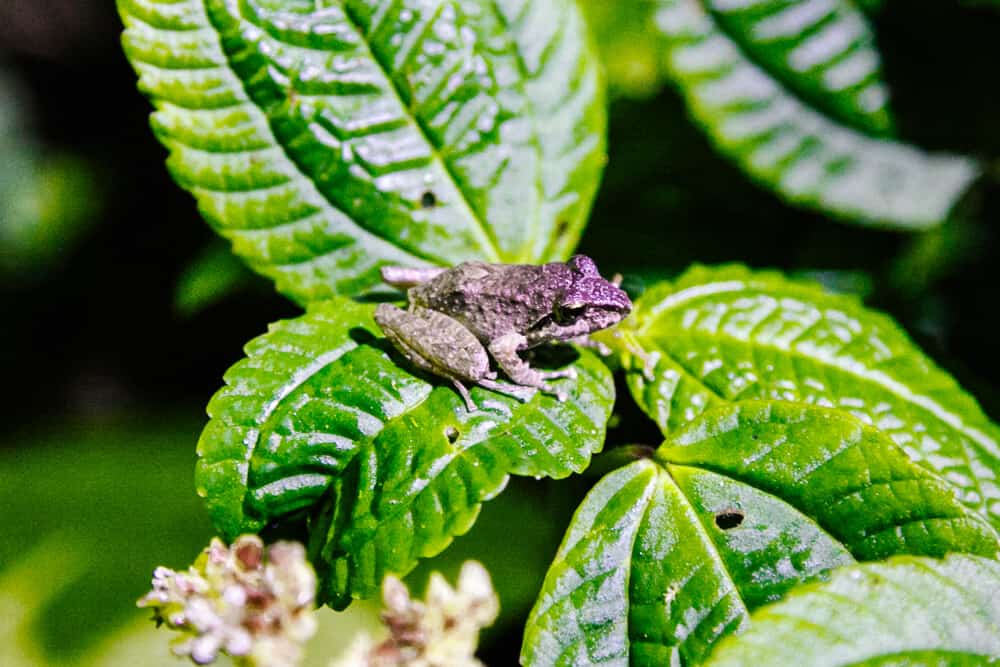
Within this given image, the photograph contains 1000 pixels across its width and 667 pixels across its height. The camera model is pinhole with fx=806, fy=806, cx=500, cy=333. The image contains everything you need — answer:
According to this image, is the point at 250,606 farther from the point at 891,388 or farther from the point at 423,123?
the point at 891,388

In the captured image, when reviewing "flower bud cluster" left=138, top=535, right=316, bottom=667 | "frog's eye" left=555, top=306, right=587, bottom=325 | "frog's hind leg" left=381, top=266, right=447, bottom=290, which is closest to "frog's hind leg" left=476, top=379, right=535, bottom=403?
"frog's eye" left=555, top=306, right=587, bottom=325

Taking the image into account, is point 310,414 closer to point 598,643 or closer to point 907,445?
point 598,643

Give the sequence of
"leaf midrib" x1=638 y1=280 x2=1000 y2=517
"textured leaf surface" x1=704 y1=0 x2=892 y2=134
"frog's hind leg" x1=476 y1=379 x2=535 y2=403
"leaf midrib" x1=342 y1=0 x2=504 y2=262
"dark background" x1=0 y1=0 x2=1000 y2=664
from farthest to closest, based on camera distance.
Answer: "dark background" x1=0 y1=0 x2=1000 y2=664 → "textured leaf surface" x1=704 y1=0 x2=892 y2=134 → "leaf midrib" x1=342 y1=0 x2=504 y2=262 → "leaf midrib" x1=638 y1=280 x2=1000 y2=517 → "frog's hind leg" x1=476 y1=379 x2=535 y2=403

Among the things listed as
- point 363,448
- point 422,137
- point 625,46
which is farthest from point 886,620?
point 625,46

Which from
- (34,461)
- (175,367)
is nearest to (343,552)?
(34,461)

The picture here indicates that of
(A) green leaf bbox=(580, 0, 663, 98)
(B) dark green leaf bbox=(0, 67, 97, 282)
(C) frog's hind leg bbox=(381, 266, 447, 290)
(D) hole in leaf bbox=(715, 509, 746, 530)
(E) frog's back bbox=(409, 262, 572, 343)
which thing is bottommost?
(D) hole in leaf bbox=(715, 509, 746, 530)

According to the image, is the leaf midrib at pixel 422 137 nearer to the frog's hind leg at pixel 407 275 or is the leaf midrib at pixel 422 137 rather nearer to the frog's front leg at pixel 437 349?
the frog's hind leg at pixel 407 275

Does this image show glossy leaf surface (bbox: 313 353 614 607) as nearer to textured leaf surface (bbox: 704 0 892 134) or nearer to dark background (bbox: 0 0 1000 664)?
dark background (bbox: 0 0 1000 664)

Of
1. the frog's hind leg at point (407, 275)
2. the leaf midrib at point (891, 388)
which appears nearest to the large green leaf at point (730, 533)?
the leaf midrib at point (891, 388)
